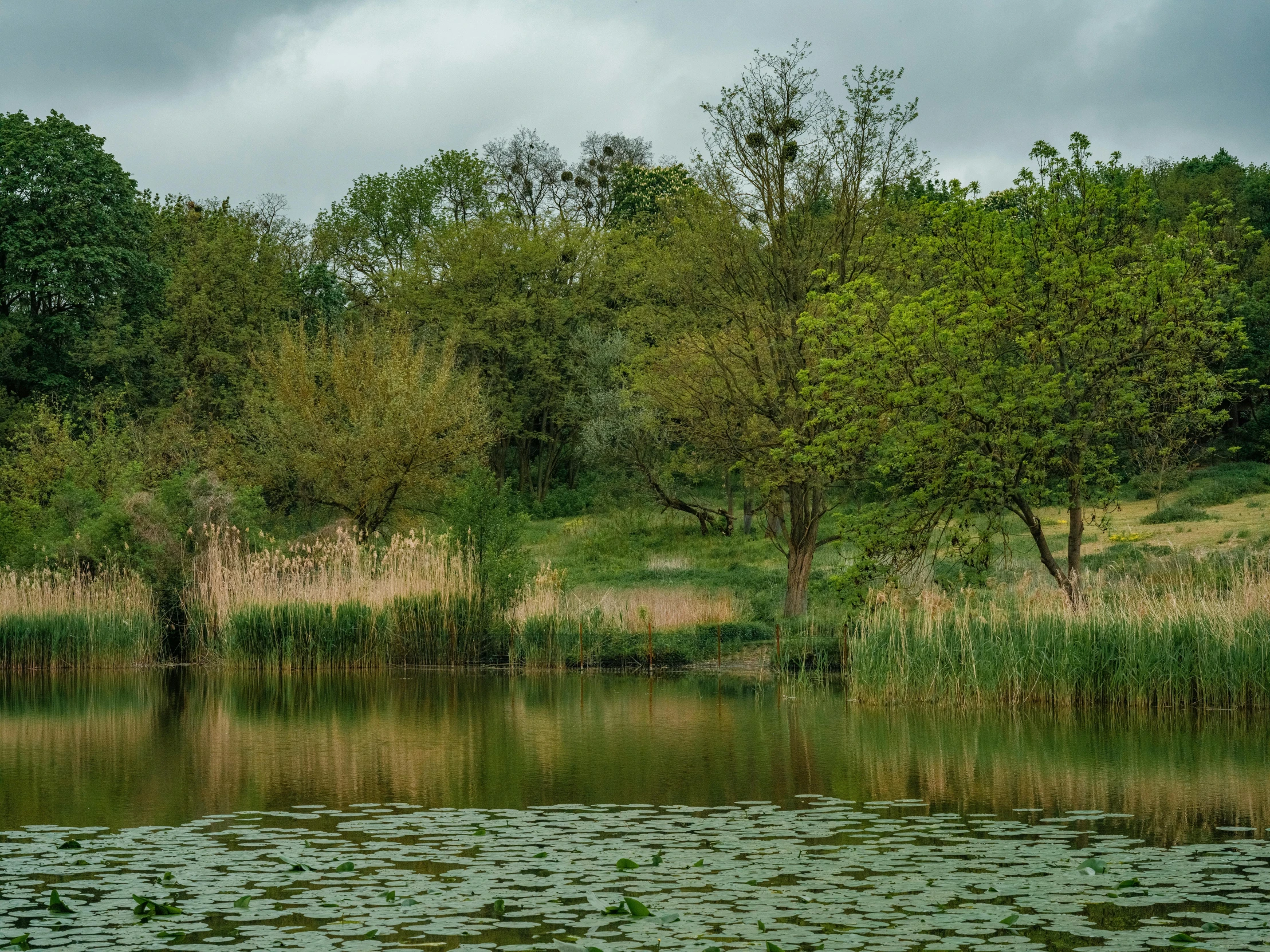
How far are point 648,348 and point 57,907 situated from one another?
3296 cm

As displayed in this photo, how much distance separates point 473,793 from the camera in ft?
38.1

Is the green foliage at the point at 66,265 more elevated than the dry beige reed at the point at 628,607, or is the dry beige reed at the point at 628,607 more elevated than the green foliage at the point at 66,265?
the green foliage at the point at 66,265

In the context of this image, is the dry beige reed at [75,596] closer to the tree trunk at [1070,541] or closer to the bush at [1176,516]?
the tree trunk at [1070,541]

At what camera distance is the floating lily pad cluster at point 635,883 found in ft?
22.9

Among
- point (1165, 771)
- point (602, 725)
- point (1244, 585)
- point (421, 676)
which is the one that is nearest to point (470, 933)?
point (1165, 771)

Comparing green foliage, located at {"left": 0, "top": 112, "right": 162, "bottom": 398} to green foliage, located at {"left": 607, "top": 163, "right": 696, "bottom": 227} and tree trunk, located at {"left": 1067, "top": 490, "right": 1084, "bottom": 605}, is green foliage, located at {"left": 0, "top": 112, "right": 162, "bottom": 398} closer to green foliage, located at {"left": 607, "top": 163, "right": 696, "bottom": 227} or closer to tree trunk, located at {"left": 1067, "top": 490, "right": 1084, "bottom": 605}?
green foliage, located at {"left": 607, "top": 163, "right": 696, "bottom": 227}

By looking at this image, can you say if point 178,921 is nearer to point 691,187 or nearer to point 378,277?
point 691,187

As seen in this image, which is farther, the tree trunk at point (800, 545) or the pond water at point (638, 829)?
the tree trunk at point (800, 545)

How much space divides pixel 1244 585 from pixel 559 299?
40.7 meters

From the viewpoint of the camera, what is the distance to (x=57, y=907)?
24.6ft

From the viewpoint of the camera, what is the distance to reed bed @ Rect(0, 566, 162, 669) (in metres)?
24.7

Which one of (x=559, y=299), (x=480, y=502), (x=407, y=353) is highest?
(x=559, y=299)

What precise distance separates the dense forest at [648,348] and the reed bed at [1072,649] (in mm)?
2170

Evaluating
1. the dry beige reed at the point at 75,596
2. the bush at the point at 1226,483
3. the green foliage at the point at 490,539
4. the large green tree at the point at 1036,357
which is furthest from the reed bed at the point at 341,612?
the bush at the point at 1226,483
